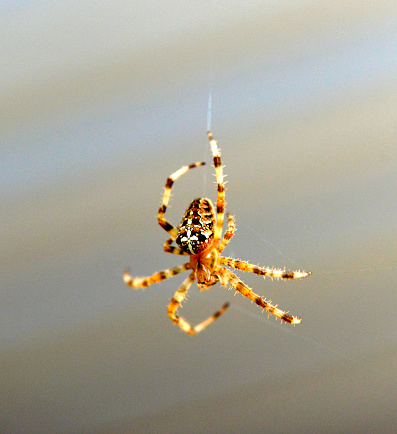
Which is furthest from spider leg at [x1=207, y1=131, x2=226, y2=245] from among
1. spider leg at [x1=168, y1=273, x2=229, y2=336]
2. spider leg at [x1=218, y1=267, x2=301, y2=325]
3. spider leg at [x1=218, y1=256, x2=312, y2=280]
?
spider leg at [x1=168, y1=273, x2=229, y2=336]

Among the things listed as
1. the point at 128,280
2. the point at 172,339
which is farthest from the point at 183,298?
the point at 172,339

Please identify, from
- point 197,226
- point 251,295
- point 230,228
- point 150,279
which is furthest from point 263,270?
point 150,279

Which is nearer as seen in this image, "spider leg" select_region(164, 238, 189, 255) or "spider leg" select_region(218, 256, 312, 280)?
"spider leg" select_region(218, 256, 312, 280)

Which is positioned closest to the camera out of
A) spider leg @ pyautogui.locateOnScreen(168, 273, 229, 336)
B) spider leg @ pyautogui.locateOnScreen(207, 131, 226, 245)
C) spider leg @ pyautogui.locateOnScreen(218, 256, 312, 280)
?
spider leg @ pyautogui.locateOnScreen(207, 131, 226, 245)

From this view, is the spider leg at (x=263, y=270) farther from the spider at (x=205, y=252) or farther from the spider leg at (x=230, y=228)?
the spider leg at (x=230, y=228)

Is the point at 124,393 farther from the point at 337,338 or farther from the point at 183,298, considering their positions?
the point at 183,298

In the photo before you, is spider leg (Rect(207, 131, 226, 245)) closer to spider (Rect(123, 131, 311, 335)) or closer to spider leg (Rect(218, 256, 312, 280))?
spider (Rect(123, 131, 311, 335))

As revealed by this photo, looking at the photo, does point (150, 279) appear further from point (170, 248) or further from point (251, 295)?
point (251, 295)
